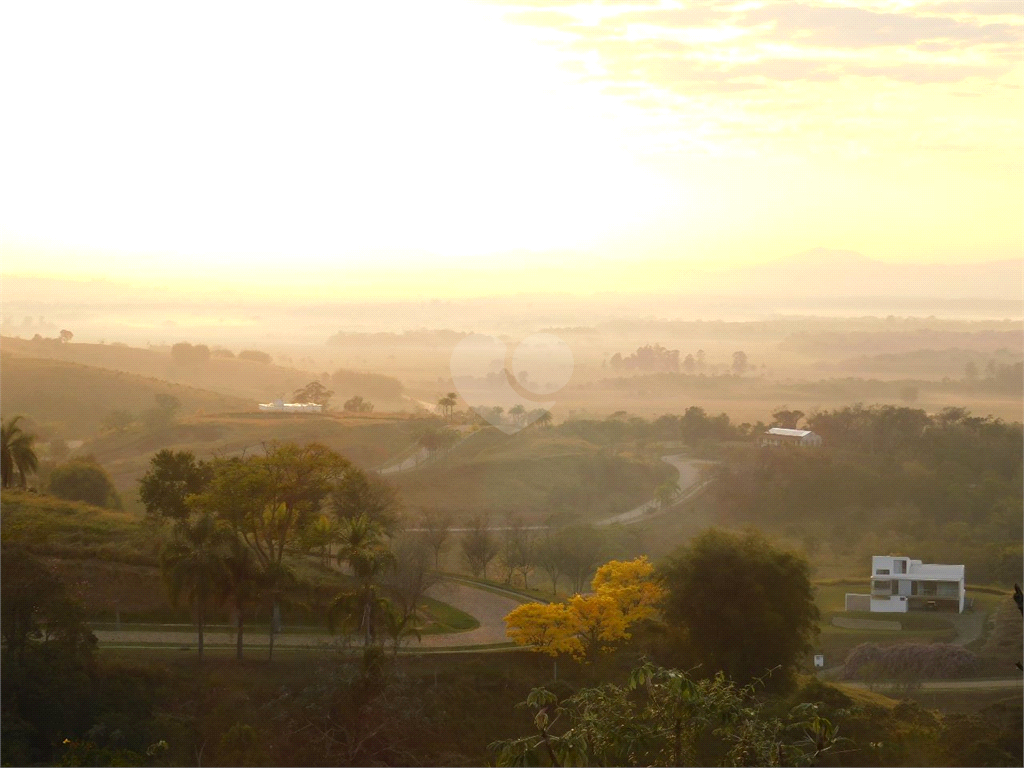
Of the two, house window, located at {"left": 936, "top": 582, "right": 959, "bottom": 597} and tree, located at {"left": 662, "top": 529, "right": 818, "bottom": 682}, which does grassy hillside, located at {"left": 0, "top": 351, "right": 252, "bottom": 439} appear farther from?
tree, located at {"left": 662, "top": 529, "right": 818, "bottom": 682}

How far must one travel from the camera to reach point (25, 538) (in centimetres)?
2325

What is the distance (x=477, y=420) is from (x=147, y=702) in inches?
1933

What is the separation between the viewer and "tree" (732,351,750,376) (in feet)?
367

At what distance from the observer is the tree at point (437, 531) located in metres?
30.8

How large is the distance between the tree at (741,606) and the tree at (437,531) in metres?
9.05

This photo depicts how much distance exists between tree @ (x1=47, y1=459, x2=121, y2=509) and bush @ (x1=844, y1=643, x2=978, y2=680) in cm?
2250

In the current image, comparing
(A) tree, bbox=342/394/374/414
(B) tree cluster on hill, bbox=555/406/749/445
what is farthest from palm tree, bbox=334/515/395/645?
(A) tree, bbox=342/394/374/414

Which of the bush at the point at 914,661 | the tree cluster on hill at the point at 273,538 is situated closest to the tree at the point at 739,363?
the bush at the point at 914,661

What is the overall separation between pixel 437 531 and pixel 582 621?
13306 millimetres

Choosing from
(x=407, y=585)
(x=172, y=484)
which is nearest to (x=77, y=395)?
(x=172, y=484)

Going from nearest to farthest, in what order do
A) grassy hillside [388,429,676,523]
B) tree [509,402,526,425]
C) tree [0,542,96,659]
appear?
tree [0,542,96,659] → grassy hillside [388,429,676,523] → tree [509,402,526,425]

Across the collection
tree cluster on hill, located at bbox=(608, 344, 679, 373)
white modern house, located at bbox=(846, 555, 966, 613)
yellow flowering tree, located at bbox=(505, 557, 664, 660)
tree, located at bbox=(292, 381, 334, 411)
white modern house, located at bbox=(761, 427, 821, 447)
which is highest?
tree cluster on hill, located at bbox=(608, 344, 679, 373)

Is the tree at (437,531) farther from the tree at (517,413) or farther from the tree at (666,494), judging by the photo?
the tree at (517,413)

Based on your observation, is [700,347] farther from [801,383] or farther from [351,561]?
[351,561]
